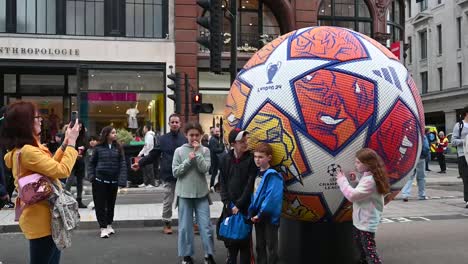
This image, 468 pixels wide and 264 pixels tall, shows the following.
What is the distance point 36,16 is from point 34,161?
18049mm

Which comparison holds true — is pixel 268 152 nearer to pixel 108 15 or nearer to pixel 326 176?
pixel 326 176

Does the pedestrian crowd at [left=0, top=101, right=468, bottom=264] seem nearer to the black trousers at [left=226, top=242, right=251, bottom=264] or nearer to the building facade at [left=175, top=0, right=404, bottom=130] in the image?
the black trousers at [left=226, top=242, right=251, bottom=264]

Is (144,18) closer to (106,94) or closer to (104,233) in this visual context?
(106,94)

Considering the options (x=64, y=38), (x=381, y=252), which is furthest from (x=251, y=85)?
(x=64, y=38)

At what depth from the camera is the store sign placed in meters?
19.5

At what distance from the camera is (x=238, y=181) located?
5199mm

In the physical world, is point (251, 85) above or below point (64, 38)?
below

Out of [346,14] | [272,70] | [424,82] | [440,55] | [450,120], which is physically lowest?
[272,70]

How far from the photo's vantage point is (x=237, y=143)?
5020mm

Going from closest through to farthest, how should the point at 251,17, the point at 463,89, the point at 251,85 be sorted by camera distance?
the point at 251,85 → the point at 251,17 → the point at 463,89

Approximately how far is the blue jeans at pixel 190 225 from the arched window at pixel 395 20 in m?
23.0

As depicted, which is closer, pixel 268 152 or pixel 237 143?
pixel 268 152

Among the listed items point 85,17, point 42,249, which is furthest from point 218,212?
point 85,17

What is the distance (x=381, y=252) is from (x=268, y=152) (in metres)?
2.81
